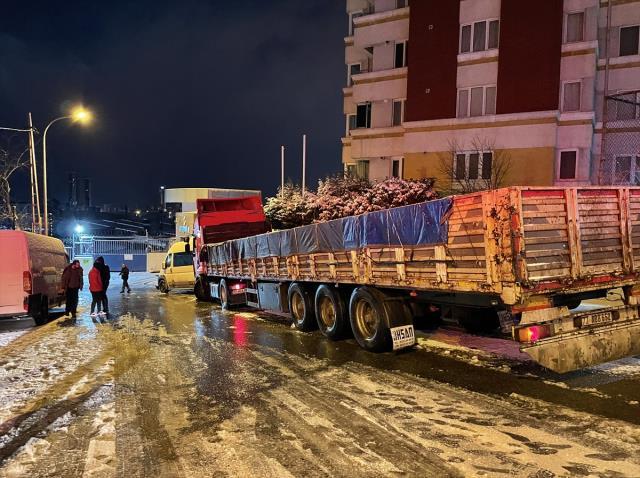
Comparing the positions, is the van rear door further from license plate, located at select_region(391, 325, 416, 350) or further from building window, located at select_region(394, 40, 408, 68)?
building window, located at select_region(394, 40, 408, 68)

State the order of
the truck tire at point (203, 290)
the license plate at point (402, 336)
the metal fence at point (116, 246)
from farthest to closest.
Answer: the metal fence at point (116, 246)
the truck tire at point (203, 290)
the license plate at point (402, 336)

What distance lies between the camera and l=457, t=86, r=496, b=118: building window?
2228 cm

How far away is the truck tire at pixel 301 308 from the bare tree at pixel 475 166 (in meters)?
11.6

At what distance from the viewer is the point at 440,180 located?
2305 centimetres

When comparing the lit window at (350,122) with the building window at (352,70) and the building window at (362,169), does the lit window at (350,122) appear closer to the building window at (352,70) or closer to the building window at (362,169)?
the building window at (352,70)

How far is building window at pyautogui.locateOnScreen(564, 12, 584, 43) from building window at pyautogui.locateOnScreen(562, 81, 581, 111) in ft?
5.89

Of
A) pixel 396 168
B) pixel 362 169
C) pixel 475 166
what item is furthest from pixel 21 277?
pixel 362 169

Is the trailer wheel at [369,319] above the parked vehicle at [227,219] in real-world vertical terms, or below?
below

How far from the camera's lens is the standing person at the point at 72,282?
562 inches

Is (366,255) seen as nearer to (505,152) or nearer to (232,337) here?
(232,337)

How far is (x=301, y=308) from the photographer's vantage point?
1123 centimetres

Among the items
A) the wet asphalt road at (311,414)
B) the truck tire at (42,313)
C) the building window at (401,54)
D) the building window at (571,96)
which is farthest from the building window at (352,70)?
the wet asphalt road at (311,414)

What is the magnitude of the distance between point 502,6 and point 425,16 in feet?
12.0

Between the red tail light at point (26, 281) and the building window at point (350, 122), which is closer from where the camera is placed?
the red tail light at point (26, 281)
